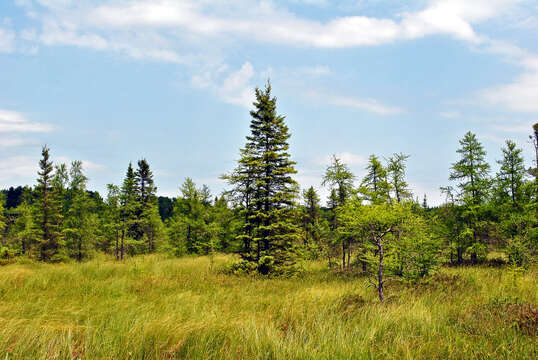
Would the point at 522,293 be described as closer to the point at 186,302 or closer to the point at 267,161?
the point at 186,302

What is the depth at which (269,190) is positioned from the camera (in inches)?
640

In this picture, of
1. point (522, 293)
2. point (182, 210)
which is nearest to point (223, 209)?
point (182, 210)

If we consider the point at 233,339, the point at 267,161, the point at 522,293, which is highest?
the point at 267,161

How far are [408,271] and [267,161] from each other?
9.12 m

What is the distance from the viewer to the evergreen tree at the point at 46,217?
1093 inches

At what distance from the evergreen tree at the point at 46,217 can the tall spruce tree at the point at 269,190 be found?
22098 mm

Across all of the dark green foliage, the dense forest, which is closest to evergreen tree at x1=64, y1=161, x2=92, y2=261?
the dense forest

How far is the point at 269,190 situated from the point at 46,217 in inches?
956

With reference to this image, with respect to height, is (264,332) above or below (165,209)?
below

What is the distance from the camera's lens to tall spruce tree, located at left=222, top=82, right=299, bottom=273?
1589cm

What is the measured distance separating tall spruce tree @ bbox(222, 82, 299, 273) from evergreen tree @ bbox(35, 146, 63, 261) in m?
22.1

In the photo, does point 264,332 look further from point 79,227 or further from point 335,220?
point 79,227

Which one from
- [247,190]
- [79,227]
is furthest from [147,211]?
[247,190]

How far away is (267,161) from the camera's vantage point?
1662 cm
